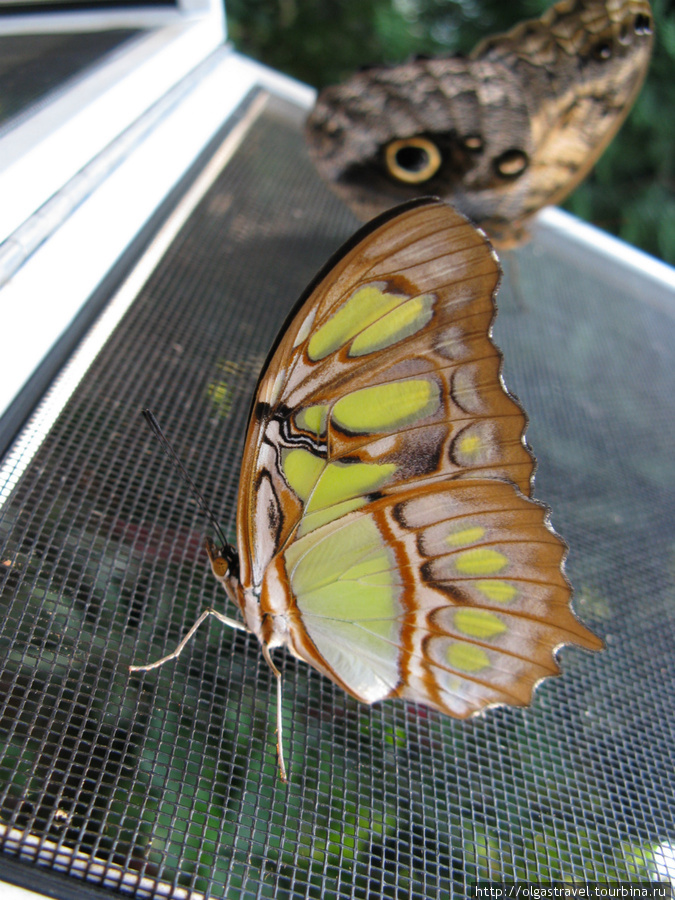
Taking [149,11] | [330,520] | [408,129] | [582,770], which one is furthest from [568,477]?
[149,11]

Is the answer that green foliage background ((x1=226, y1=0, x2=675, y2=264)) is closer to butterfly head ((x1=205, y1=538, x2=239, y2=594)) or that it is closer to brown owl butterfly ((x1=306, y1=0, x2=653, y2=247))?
brown owl butterfly ((x1=306, y1=0, x2=653, y2=247))

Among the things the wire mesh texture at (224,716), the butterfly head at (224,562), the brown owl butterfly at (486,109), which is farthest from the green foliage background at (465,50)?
the butterfly head at (224,562)

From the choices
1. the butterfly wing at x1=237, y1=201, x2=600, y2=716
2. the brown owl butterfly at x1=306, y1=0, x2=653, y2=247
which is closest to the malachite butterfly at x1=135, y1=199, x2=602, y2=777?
the butterfly wing at x1=237, y1=201, x2=600, y2=716

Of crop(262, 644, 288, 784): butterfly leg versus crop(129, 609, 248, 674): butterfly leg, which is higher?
crop(129, 609, 248, 674): butterfly leg

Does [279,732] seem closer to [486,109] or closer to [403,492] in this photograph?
[403,492]

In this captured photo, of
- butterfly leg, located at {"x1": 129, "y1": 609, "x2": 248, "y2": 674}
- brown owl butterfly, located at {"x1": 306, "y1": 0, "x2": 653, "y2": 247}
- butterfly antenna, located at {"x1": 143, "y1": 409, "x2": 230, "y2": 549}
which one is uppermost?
brown owl butterfly, located at {"x1": 306, "y1": 0, "x2": 653, "y2": 247}

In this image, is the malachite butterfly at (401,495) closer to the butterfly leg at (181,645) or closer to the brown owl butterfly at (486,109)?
the butterfly leg at (181,645)
